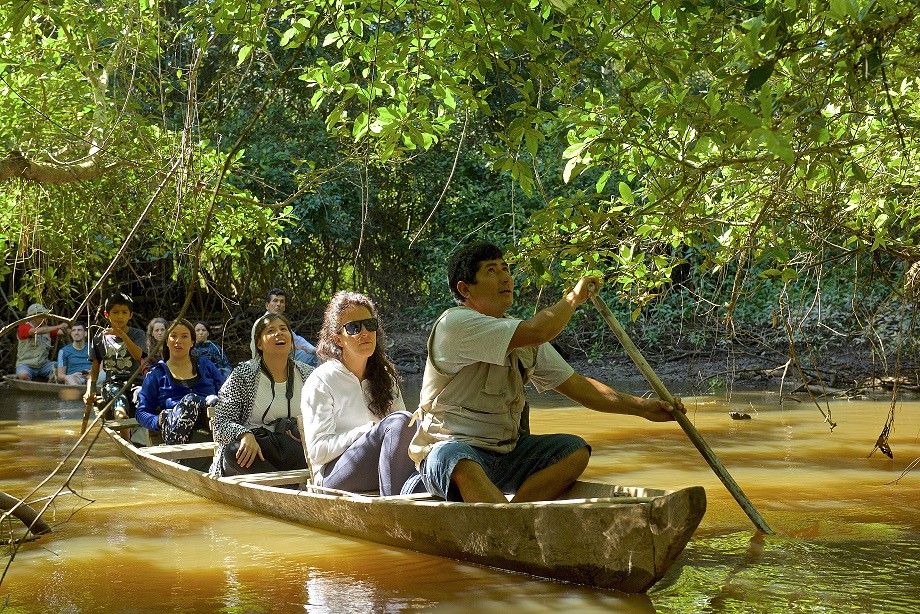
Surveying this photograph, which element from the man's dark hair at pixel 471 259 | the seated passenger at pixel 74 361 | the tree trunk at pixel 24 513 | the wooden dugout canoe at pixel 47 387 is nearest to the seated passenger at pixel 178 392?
the tree trunk at pixel 24 513

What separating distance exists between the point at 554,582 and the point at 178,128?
953cm

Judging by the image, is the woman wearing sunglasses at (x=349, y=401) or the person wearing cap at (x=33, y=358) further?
the person wearing cap at (x=33, y=358)

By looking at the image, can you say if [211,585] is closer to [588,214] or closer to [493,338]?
[493,338]

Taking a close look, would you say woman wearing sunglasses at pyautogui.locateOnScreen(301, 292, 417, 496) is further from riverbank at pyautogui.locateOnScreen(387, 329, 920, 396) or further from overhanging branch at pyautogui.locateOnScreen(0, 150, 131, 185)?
riverbank at pyautogui.locateOnScreen(387, 329, 920, 396)

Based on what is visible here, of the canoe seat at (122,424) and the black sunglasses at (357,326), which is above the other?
the black sunglasses at (357,326)

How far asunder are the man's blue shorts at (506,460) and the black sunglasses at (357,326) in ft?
2.99

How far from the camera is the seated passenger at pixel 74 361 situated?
44.8 feet

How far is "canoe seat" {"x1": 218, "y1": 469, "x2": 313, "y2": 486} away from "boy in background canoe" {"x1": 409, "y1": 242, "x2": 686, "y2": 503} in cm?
147

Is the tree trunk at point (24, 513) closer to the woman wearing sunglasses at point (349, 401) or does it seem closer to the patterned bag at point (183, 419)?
the woman wearing sunglasses at point (349, 401)

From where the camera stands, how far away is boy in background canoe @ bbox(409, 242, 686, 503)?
176 inches

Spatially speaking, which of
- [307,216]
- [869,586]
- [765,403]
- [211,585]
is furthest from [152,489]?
[307,216]

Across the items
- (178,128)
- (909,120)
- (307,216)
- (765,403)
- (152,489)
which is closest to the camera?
(909,120)

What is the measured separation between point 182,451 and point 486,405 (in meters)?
3.16

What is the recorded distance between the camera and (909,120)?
406 cm
